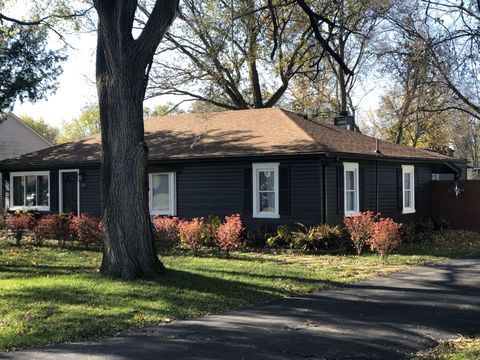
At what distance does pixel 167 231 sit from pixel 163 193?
3.86 m

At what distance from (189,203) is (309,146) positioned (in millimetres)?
4777

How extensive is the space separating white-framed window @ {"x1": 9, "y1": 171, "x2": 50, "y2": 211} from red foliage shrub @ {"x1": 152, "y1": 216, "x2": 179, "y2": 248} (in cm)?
777

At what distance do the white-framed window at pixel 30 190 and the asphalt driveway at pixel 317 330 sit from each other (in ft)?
52.7

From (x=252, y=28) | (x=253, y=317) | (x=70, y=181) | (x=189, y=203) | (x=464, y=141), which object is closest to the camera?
(x=253, y=317)

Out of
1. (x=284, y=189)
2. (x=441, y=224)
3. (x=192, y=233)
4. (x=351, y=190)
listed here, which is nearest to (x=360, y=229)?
(x=284, y=189)

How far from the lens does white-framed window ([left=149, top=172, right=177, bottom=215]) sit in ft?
65.8

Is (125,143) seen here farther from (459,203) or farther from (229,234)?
(459,203)

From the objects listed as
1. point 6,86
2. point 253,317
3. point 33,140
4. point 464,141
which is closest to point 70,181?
point 6,86

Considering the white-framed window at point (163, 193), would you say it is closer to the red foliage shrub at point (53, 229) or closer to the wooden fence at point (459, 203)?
the red foliage shrub at point (53, 229)

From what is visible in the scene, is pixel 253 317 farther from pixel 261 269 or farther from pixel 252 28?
pixel 252 28

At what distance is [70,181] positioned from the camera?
2270 centimetres

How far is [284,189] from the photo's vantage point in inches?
704

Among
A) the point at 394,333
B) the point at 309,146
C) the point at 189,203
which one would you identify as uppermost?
the point at 309,146

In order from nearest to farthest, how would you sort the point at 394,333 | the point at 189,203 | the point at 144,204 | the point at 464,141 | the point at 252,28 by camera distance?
the point at 394,333
the point at 144,204
the point at 252,28
the point at 189,203
the point at 464,141
